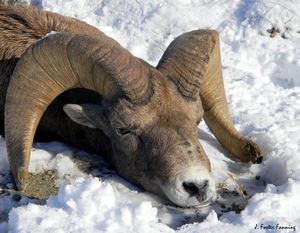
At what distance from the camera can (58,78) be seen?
6.85 m

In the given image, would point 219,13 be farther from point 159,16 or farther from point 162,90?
point 162,90

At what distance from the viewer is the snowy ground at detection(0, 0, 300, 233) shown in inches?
211

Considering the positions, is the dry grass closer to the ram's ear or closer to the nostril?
the nostril

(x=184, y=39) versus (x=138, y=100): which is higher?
(x=184, y=39)

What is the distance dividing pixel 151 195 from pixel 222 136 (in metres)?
1.77

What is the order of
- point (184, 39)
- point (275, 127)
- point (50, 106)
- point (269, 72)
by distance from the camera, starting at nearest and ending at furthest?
point (184, 39) → point (50, 106) → point (275, 127) → point (269, 72)

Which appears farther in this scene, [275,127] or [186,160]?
[275,127]

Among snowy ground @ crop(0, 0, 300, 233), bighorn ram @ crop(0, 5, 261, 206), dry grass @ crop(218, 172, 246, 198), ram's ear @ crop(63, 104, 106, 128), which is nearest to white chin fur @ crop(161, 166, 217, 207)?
bighorn ram @ crop(0, 5, 261, 206)

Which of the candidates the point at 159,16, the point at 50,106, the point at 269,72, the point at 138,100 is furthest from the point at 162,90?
the point at 159,16

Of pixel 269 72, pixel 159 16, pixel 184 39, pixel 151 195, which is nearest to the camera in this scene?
pixel 151 195

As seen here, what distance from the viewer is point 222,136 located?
7934mm

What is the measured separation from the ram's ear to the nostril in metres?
1.32

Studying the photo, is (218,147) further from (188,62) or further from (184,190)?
(184,190)

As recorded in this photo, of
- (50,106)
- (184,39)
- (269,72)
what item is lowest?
(50,106)
